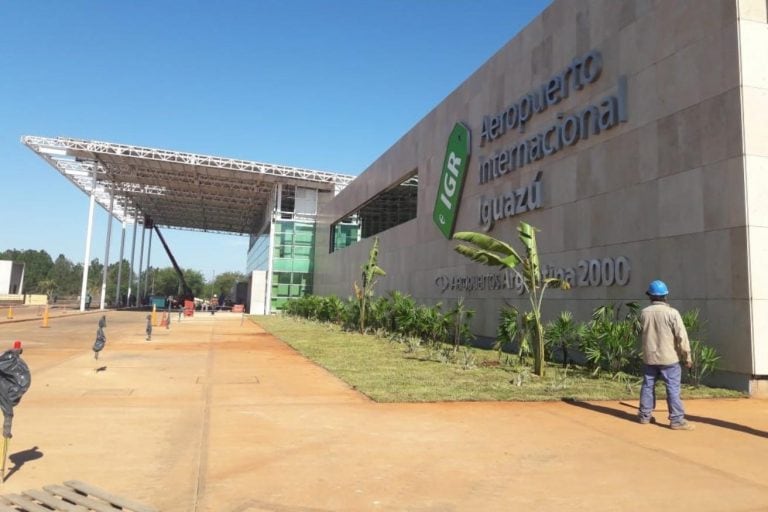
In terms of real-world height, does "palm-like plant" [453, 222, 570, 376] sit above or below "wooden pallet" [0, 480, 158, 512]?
above

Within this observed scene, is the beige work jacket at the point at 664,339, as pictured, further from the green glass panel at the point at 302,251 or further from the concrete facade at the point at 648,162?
the green glass panel at the point at 302,251

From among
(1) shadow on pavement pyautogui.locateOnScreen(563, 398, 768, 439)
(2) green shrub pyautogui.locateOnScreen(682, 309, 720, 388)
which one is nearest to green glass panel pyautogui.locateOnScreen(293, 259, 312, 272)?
(2) green shrub pyautogui.locateOnScreen(682, 309, 720, 388)

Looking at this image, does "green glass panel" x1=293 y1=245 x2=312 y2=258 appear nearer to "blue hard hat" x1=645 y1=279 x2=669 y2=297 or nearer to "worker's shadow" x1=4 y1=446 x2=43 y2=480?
"blue hard hat" x1=645 y1=279 x2=669 y2=297

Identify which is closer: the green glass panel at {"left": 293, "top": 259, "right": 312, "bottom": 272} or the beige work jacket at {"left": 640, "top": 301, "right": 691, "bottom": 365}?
the beige work jacket at {"left": 640, "top": 301, "right": 691, "bottom": 365}

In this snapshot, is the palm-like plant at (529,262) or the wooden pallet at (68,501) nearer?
the wooden pallet at (68,501)

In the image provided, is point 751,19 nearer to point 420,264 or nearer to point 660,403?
point 660,403

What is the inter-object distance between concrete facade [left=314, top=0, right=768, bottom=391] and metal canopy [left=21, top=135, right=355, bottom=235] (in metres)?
31.0

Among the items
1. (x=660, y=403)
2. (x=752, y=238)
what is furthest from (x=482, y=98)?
(x=660, y=403)

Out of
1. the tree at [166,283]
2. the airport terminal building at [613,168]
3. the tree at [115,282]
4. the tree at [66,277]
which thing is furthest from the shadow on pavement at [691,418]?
the tree at [66,277]

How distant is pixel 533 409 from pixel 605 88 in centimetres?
867

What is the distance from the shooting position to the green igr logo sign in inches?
804

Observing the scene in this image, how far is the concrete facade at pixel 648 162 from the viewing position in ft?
32.1

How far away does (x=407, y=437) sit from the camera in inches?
251

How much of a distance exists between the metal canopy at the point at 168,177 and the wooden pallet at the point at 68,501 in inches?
1716
